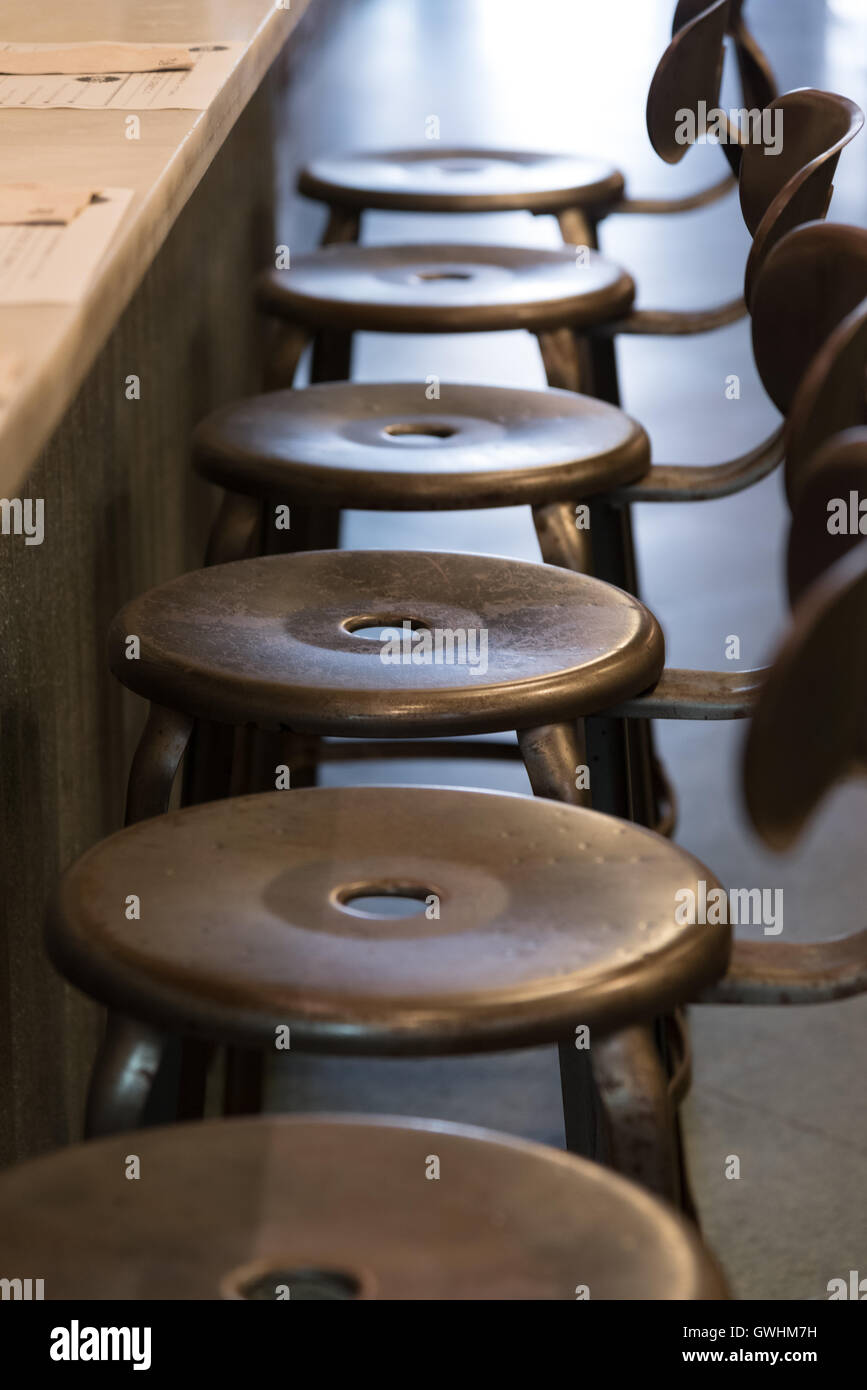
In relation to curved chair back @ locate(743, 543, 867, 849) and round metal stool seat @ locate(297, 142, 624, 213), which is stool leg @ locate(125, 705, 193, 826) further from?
round metal stool seat @ locate(297, 142, 624, 213)

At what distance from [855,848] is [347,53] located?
9244mm

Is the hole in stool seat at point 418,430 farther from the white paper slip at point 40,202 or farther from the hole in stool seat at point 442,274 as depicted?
the white paper slip at point 40,202

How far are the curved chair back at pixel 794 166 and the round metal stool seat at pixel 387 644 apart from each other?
318 mm

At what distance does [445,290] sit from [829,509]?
1534 millimetres

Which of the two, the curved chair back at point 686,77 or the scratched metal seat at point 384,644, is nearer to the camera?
the scratched metal seat at point 384,644

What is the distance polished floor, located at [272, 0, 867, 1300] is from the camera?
2184mm

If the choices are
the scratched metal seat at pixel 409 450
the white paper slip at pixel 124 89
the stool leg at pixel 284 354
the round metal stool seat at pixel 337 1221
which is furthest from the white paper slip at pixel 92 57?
the round metal stool seat at pixel 337 1221

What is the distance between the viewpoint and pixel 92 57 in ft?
6.29

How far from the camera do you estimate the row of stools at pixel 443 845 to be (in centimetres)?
83

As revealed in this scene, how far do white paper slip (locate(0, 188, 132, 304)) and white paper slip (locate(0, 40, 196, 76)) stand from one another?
0.62 metres

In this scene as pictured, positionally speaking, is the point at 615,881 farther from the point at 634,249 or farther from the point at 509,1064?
the point at 634,249

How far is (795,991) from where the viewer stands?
3.99 ft
